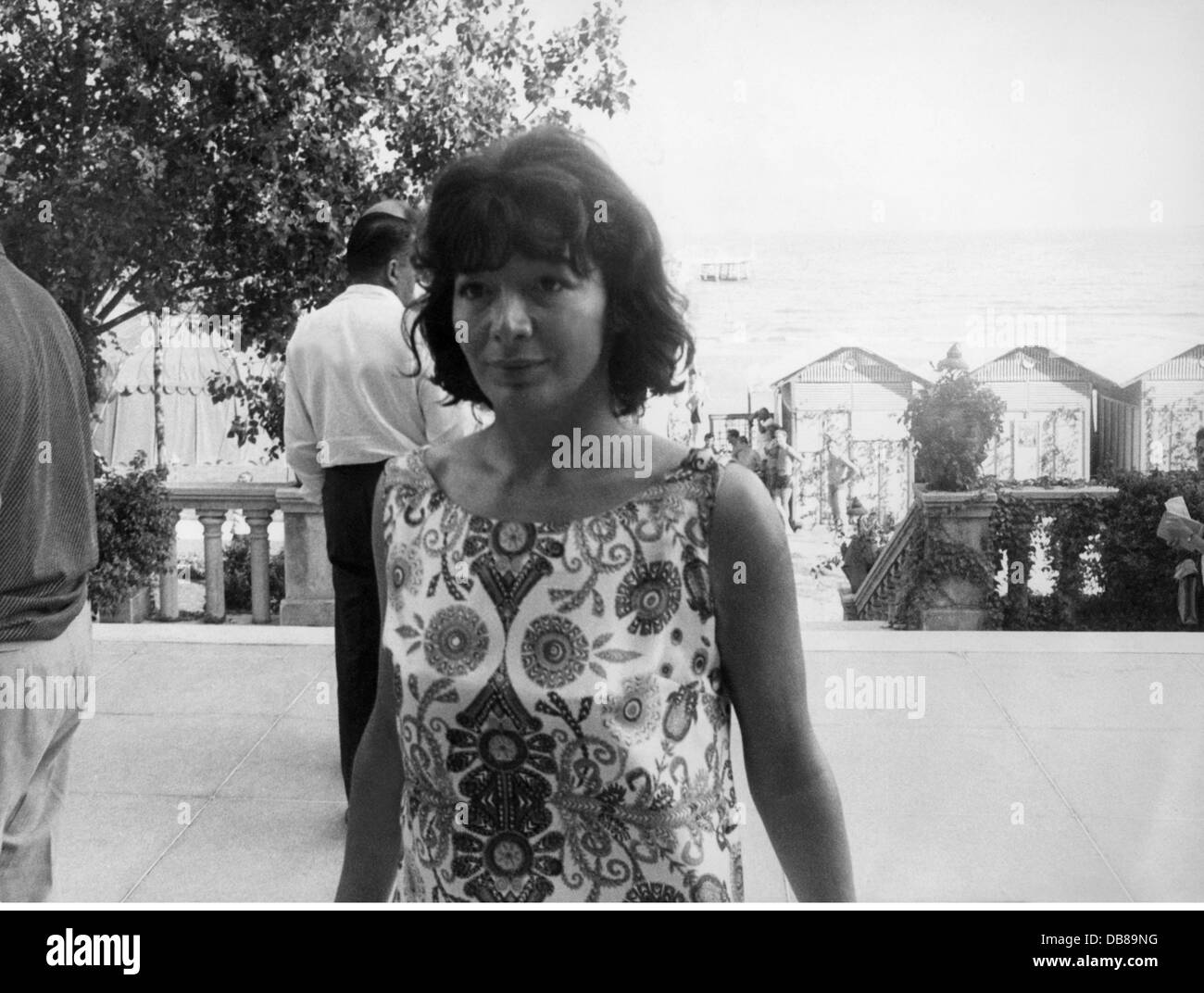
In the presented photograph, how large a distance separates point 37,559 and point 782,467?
3.91 meters

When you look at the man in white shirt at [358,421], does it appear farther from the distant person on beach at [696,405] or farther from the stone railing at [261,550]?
the stone railing at [261,550]

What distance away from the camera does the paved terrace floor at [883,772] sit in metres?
2.97

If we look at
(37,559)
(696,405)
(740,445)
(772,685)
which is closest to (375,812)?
(772,685)

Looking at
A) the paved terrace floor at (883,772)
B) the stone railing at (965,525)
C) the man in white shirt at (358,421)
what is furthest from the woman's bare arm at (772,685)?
the stone railing at (965,525)

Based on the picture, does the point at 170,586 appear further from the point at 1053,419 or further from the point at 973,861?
the point at 973,861

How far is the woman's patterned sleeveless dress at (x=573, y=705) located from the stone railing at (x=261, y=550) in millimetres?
4286

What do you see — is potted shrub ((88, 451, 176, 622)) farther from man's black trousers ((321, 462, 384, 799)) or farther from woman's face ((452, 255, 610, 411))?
woman's face ((452, 255, 610, 411))

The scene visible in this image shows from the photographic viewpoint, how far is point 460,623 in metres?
1.04

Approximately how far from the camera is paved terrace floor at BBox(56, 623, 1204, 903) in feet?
9.75

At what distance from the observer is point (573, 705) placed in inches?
39.4
